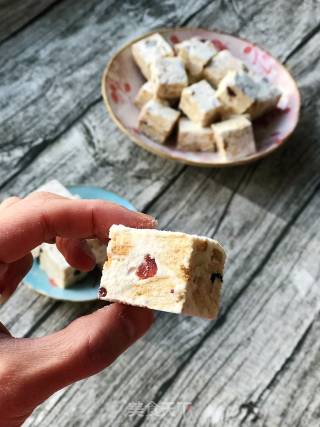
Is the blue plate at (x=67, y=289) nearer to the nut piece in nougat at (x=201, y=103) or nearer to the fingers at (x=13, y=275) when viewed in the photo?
the fingers at (x=13, y=275)

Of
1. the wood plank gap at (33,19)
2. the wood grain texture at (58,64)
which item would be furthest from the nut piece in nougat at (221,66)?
the wood plank gap at (33,19)

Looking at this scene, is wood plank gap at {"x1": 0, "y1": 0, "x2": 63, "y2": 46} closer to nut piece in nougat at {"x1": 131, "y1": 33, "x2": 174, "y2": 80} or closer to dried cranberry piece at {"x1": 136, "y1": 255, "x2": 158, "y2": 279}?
nut piece in nougat at {"x1": 131, "y1": 33, "x2": 174, "y2": 80}

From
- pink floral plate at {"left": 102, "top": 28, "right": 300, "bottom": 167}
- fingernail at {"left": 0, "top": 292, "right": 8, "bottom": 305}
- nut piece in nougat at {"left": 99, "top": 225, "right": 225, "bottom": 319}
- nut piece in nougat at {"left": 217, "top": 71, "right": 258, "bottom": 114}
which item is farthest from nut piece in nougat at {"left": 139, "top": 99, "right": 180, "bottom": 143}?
nut piece in nougat at {"left": 99, "top": 225, "right": 225, "bottom": 319}

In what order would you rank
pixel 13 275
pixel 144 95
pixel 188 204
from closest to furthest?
pixel 13 275, pixel 188 204, pixel 144 95

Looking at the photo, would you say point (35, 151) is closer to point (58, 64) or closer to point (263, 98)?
point (58, 64)

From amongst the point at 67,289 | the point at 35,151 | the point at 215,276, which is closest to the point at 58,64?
the point at 35,151

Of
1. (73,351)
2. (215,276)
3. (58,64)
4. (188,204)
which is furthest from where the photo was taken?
(58,64)
